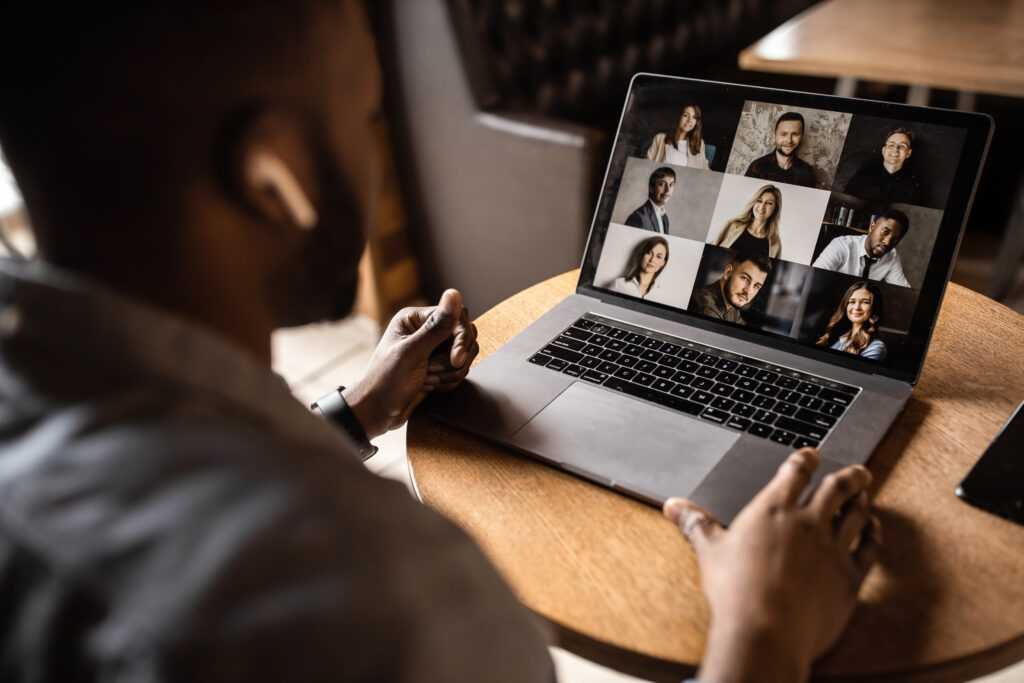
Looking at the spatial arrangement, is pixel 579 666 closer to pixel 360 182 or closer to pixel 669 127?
pixel 669 127

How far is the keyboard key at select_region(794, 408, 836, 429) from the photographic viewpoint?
2.47 feet

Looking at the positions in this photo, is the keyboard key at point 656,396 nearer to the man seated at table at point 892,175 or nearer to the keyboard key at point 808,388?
the keyboard key at point 808,388

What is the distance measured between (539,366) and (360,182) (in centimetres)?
39

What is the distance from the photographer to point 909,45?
2.02 metres

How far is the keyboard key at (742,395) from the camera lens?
31.3 inches

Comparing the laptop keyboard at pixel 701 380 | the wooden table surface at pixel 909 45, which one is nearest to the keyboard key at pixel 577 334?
the laptop keyboard at pixel 701 380

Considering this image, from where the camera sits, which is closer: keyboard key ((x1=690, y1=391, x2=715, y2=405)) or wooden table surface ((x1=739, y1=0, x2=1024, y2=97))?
keyboard key ((x1=690, y1=391, x2=715, y2=405))

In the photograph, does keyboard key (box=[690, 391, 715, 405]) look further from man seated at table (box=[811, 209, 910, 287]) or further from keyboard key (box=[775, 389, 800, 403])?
man seated at table (box=[811, 209, 910, 287])

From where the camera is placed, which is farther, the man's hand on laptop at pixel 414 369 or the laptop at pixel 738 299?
the man's hand on laptop at pixel 414 369

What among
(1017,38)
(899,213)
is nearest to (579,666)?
(899,213)

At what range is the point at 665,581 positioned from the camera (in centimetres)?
63

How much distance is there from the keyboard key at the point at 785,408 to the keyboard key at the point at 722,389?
51 millimetres

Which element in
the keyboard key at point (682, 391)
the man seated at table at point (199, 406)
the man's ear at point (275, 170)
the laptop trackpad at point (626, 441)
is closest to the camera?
the man seated at table at point (199, 406)

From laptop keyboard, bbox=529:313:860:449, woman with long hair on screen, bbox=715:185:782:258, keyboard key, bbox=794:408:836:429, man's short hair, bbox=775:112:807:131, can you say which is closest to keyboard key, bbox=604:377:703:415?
laptop keyboard, bbox=529:313:860:449
